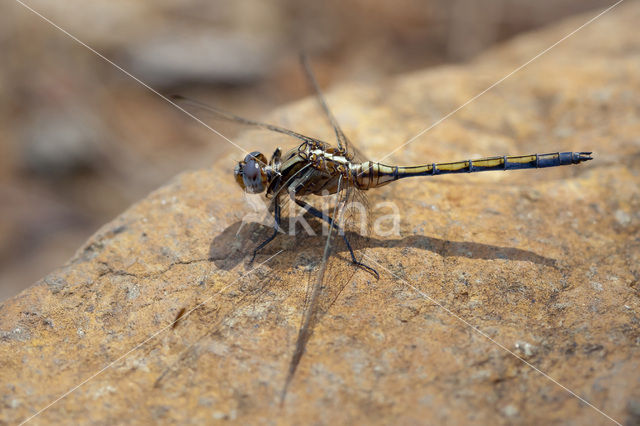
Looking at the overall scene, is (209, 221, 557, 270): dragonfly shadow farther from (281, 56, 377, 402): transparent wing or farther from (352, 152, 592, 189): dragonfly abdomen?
(352, 152, 592, 189): dragonfly abdomen

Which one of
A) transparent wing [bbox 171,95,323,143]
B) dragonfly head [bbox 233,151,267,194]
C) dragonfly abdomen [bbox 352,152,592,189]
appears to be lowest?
dragonfly head [bbox 233,151,267,194]

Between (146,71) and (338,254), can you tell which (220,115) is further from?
(146,71)

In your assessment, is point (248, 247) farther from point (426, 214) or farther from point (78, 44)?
point (78, 44)

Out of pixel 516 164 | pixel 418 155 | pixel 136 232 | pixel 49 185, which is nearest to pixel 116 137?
pixel 49 185

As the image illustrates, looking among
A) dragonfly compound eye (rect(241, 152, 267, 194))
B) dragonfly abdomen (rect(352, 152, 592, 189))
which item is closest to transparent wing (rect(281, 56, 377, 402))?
dragonfly abdomen (rect(352, 152, 592, 189))

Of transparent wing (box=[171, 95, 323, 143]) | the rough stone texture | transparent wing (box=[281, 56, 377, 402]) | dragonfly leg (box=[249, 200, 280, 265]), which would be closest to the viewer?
the rough stone texture

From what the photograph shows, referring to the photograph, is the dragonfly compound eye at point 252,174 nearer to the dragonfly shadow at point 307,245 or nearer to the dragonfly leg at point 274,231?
the dragonfly leg at point 274,231
